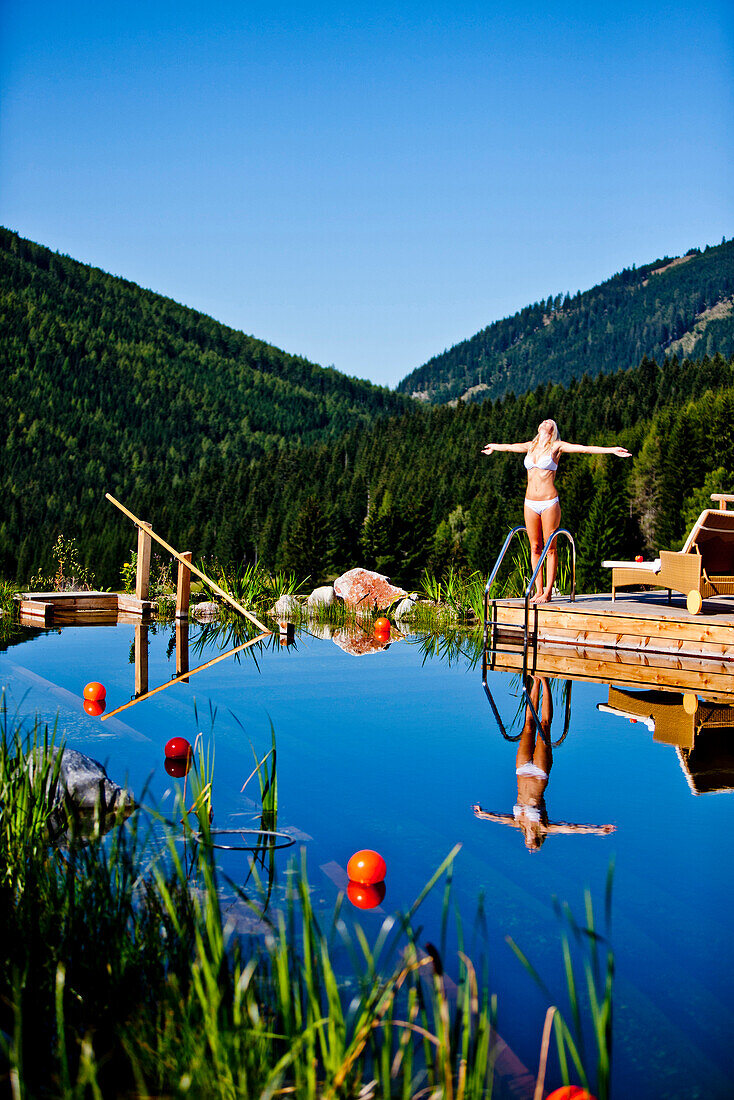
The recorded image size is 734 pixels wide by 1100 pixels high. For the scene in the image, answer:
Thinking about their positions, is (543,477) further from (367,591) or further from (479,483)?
(479,483)

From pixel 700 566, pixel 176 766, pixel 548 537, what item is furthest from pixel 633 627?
pixel 176 766

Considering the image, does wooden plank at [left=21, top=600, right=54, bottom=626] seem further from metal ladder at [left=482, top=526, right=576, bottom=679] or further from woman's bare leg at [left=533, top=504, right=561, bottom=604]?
woman's bare leg at [left=533, top=504, right=561, bottom=604]

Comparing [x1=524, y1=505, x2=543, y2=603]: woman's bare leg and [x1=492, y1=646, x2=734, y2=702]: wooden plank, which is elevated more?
[x1=524, y1=505, x2=543, y2=603]: woman's bare leg

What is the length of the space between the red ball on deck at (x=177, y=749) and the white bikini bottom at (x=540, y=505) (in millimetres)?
5156

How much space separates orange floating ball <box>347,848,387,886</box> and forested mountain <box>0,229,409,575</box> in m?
58.7

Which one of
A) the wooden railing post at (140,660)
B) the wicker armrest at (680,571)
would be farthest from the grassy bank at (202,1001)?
the wicker armrest at (680,571)

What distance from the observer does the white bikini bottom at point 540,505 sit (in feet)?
30.8

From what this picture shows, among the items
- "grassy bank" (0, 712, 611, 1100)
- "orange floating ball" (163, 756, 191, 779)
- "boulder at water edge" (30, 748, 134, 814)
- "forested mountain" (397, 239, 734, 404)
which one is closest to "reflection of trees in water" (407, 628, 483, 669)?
"orange floating ball" (163, 756, 191, 779)

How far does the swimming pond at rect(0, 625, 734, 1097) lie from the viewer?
2.88 meters

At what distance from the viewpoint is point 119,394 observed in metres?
91.0

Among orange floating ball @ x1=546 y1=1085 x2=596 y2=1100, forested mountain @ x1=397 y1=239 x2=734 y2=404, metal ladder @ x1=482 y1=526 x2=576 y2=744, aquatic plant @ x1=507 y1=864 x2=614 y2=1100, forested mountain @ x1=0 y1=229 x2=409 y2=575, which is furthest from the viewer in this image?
forested mountain @ x1=397 y1=239 x2=734 y2=404

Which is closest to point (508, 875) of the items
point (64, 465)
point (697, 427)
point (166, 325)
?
point (697, 427)

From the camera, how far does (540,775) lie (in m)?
5.20

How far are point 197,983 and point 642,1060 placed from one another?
1.36m
